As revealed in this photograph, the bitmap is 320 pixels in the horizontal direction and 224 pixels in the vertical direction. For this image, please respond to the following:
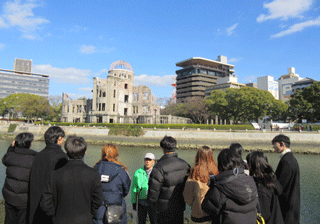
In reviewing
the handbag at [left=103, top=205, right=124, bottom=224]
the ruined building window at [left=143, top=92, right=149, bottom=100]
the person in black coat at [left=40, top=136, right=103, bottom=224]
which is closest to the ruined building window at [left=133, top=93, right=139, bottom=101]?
the ruined building window at [left=143, top=92, right=149, bottom=100]

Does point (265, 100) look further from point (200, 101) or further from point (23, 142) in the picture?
point (23, 142)

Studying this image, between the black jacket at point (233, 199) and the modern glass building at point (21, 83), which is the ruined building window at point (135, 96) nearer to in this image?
the black jacket at point (233, 199)

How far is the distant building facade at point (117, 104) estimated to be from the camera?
184ft

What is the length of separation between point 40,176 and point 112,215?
1.40 m

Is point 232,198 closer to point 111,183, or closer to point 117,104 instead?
point 111,183

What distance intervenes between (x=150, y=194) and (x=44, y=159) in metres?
1.92

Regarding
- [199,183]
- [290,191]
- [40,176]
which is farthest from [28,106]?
[290,191]

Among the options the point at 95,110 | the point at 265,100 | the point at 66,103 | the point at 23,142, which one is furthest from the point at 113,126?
the point at 23,142

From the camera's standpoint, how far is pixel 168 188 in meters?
3.88

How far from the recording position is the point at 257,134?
34.2 metres

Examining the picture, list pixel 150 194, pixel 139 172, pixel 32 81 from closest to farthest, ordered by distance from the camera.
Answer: pixel 150 194 → pixel 139 172 → pixel 32 81

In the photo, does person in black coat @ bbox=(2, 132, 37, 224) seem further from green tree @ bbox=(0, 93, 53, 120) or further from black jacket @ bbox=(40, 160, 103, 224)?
green tree @ bbox=(0, 93, 53, 120)

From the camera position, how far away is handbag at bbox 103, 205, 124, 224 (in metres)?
3.44

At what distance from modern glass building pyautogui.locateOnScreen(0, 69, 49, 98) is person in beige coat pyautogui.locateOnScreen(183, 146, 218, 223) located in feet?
392
